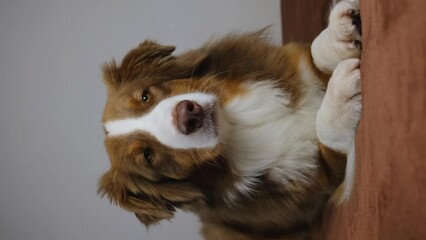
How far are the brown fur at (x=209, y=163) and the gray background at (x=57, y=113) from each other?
1.46 meters

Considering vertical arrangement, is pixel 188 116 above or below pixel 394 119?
below

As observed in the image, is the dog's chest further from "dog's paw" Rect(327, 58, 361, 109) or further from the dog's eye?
"dog's paw" Rect(327, 58, 361, 109)

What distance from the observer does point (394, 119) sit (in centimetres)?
101

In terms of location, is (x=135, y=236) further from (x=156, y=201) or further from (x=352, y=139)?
(x=352, y=139)

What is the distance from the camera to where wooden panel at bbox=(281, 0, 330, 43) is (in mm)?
2514

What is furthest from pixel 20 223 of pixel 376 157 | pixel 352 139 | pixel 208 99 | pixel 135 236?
pixel 376 157

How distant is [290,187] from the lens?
182cm

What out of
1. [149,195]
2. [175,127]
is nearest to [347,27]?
[175,127]

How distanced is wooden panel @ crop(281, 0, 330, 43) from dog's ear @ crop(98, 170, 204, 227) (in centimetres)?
102

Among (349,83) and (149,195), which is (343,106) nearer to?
(349,83)

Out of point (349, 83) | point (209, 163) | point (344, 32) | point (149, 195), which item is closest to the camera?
point (349, 83)

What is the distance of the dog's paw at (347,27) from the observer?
150cm

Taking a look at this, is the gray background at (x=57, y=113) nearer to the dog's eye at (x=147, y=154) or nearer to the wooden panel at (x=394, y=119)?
the dog's eye at (x=147, y=154)

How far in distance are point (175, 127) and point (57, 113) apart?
81.3 inches
